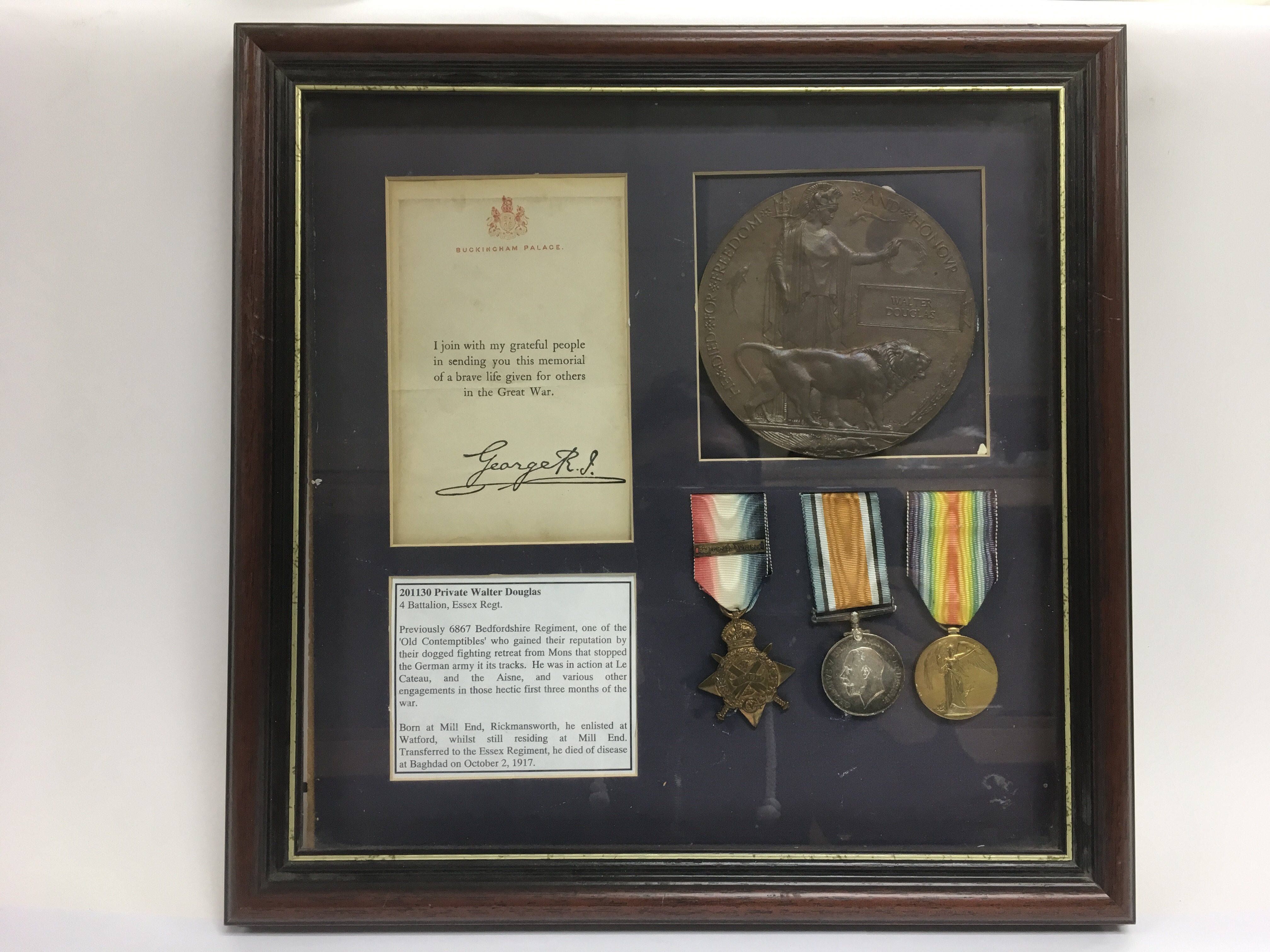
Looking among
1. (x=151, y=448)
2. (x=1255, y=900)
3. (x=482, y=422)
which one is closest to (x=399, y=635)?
(x=482, y=422)

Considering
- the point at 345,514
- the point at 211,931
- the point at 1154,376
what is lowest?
the point at 211,931

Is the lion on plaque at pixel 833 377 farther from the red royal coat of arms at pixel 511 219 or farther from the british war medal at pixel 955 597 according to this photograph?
the red royal coat of arms at pixel 511 219

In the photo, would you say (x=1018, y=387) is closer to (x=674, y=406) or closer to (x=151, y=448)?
(x=674, y=406)

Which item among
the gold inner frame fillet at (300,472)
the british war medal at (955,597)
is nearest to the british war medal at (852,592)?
the british war medal at (955,597)

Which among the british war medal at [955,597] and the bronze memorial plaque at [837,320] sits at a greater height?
the bronze memorial plaque at [837,320]

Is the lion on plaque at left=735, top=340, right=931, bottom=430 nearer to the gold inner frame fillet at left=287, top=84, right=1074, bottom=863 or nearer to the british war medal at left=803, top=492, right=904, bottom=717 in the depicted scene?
the british war medal at left=803, top=492, right=904, bottom=717

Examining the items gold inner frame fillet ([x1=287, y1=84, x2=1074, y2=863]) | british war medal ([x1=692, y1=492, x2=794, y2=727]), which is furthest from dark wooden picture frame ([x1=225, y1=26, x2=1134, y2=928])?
british war medal ([x1=692, y1=492, x2=794, y2=727])

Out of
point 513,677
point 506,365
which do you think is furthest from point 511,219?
point 513,677
